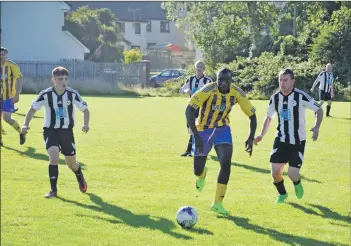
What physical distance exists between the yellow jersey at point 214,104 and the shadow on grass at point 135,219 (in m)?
1.44

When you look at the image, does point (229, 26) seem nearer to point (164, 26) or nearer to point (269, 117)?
point (269, 117)

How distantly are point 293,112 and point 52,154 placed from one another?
3.32m

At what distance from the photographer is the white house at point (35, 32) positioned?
48.5m

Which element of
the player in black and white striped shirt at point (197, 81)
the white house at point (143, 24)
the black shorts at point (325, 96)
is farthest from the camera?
the white house at point (143, 24)

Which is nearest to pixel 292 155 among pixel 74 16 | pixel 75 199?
pixel 75 199

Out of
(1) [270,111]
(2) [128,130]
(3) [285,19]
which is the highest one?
(3) [285,19]

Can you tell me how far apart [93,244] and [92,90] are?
31987 mm

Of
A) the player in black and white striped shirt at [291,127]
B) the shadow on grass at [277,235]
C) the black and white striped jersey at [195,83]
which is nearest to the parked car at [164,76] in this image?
the black and white striped jersey at [195,83]

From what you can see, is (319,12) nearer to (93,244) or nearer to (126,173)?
(126,173)

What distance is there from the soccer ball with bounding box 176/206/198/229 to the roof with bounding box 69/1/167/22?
78518 mm

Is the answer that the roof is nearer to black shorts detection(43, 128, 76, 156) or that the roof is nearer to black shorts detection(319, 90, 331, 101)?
black shorts detection(319, 90, 331, 101)

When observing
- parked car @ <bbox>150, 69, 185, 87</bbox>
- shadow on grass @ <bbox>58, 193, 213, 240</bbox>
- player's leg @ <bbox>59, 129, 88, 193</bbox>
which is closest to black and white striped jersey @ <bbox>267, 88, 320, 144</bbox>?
shadow on grass @ <bbox>58, 193, 213, 240</bbox>

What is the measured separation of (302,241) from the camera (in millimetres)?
7352

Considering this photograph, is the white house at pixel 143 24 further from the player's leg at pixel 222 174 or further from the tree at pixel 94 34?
the player's leg at pixel 222 174
